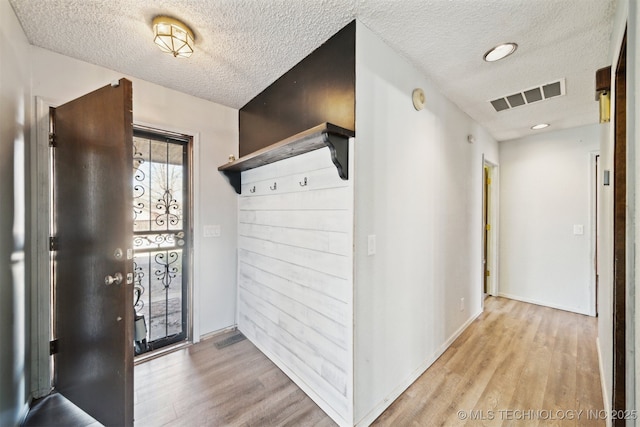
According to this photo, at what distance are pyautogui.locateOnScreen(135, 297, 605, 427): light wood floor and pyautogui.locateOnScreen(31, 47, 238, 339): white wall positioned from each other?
42cm

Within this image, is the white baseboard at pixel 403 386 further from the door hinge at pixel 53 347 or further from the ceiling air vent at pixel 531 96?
the ceiling air vent at pixel 531 96

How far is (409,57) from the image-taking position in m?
1.83

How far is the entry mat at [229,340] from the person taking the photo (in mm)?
2441

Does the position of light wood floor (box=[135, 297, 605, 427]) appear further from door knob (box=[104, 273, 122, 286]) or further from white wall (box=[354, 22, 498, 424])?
door knob (box=[104, 273, 122, 286])

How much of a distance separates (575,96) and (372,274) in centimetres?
275

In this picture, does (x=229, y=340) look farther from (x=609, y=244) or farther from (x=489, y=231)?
(x=489, y=231)

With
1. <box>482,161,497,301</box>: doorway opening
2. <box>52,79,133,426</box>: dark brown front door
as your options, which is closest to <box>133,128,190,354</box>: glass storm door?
<box>52,79,133,426</box>: dark brown front door

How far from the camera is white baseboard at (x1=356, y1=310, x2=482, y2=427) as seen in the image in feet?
5.12

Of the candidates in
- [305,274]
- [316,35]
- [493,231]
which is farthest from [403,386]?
[493,231]

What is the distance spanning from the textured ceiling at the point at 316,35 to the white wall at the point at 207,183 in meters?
0.16

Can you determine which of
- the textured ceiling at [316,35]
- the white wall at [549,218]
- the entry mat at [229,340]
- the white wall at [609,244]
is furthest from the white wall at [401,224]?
the white wall at [549,218]

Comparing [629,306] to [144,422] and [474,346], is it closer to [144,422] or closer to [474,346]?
[474,346]

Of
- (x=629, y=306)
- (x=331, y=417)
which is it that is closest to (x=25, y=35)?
(x=331, y=417)

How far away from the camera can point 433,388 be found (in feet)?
6.15
